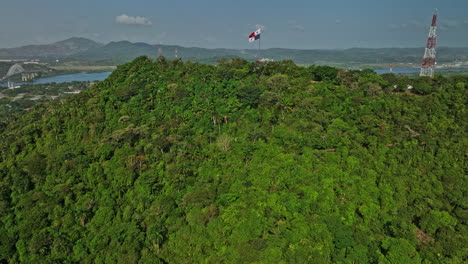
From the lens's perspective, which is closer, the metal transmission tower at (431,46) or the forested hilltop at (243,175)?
the forested hilltop at (243,175)

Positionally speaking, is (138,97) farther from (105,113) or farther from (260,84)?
(260,84)

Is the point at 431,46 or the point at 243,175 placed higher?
the point at 431,46

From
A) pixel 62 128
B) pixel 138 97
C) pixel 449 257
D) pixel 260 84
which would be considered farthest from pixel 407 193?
pixel 62 128

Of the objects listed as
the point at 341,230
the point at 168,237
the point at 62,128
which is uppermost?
the point at 62,128

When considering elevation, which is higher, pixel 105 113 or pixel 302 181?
pixel 105 113

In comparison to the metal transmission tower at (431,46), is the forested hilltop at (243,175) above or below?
below

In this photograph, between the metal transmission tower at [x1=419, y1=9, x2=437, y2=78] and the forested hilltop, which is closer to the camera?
the forested hilltop

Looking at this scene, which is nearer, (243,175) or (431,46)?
(243,175)

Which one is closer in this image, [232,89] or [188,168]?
[188,168]
